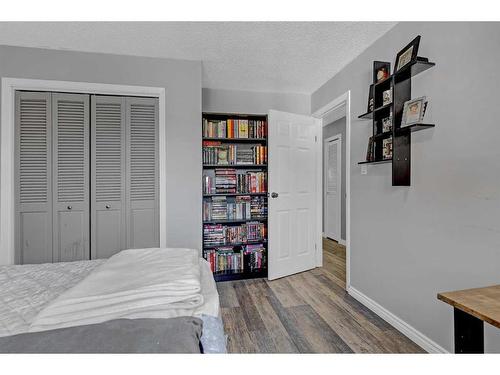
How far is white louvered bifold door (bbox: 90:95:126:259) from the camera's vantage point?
2619 millimetres

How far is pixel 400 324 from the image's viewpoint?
2.09 metres

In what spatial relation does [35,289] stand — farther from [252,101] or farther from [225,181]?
[252,101]

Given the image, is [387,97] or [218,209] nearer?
[387,97]

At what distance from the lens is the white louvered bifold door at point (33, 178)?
250 centimetres

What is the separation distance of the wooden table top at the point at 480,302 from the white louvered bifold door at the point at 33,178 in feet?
9.98

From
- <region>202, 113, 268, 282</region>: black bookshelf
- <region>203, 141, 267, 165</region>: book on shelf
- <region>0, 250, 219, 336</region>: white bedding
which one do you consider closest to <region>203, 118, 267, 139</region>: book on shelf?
<region>202, 113, 268, 282</region>: black bookshelf

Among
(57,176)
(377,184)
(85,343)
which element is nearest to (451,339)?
(377,184)

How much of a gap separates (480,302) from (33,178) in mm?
3245

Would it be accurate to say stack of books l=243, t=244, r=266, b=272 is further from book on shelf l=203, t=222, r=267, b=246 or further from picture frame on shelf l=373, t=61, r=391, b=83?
picture frame on shelf l=373, t=61, r=391, b=83

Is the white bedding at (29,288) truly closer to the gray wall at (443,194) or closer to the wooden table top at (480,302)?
the wooden table top at (480,302)

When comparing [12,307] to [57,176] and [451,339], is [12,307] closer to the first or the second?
[57,176]

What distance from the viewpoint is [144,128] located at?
271 centimetres

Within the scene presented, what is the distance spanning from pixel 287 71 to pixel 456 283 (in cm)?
250

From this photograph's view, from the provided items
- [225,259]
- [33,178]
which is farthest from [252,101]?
[33,178]
